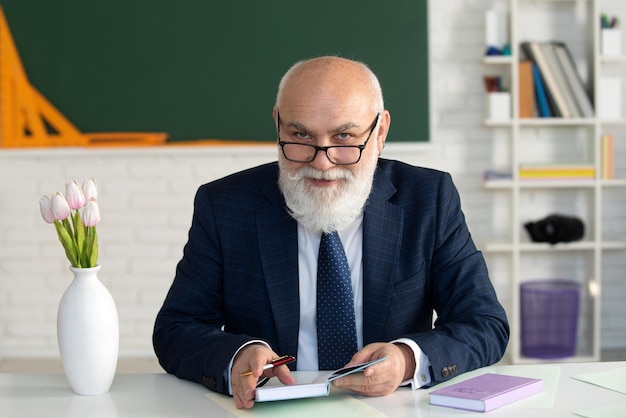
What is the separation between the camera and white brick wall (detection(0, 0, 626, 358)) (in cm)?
431

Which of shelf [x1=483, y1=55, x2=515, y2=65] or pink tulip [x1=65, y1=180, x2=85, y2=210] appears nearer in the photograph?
pink tulip [x1=65, y1=180, x2=85, y2=210]

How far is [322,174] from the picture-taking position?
195 cm

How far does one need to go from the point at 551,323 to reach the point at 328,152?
2.65m

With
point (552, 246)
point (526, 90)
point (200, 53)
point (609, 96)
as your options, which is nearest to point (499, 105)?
point (526, 90)

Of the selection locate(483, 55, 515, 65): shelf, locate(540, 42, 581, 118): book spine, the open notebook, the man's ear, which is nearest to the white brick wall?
locate(483, 55, 515, 65): shelf

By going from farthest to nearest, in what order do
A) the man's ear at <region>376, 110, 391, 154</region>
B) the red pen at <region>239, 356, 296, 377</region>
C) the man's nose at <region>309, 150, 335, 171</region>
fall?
1. the man's ear at <region>376, 110, 391, 154</region>
2. the man's nose at <region>309, 150, 335, 171</region>
3. the red pen at <region>239, 356, 296, 377</region>

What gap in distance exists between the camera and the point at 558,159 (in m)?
4.40

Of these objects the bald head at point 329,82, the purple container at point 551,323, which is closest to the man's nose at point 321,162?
the bald head at point 329,82

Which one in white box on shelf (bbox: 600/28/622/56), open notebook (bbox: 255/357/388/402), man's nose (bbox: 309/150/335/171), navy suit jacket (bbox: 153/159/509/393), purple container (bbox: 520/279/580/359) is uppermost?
white box on shelf (bbox: 600/28/622/56)

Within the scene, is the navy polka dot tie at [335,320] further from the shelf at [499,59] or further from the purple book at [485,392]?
the shelf at [499,59]

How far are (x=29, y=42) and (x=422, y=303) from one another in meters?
2.91

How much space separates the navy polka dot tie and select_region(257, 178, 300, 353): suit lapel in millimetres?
57

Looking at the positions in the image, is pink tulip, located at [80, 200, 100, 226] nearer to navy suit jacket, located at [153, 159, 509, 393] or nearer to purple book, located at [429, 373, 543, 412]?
navy suit jacket, located at [153, 159, 509, 393]

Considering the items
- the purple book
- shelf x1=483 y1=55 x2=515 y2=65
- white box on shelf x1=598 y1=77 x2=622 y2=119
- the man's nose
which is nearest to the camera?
the purple book
